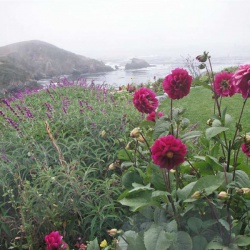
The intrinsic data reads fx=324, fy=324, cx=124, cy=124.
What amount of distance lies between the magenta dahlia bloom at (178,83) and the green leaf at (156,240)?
15.7 inches

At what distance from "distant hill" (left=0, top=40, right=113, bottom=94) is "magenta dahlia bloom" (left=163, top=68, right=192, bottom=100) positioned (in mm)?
6319

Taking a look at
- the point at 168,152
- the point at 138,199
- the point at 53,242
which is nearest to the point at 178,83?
the point at 168,152

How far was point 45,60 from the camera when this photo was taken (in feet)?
27.8

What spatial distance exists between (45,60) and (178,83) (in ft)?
26.2

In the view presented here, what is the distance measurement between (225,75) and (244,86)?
0.22m

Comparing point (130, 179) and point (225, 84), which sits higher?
point (225, 84)

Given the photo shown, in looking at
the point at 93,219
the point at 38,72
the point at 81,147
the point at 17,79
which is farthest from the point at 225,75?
the point at 38,72

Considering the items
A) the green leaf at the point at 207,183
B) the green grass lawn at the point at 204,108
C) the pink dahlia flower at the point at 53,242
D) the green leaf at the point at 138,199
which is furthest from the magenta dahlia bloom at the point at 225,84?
the green grass lawn at the point at 204,108

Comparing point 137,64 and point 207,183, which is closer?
point 207,183

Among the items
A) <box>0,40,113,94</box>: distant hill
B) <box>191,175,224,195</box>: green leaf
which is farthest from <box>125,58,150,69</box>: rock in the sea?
<box>191,175,224,195</box>: green leaf

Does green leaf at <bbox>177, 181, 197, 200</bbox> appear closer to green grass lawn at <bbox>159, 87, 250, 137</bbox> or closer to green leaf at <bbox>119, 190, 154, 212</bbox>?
green leaf at <bbox>119, 190, 154, 212</bbox>

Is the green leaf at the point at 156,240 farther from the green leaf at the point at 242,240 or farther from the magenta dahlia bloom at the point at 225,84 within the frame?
the magenta dahlia bloom at the point at 225,84

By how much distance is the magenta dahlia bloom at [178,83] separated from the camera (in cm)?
97

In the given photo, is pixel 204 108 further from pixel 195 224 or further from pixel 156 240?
pixel 156 240
